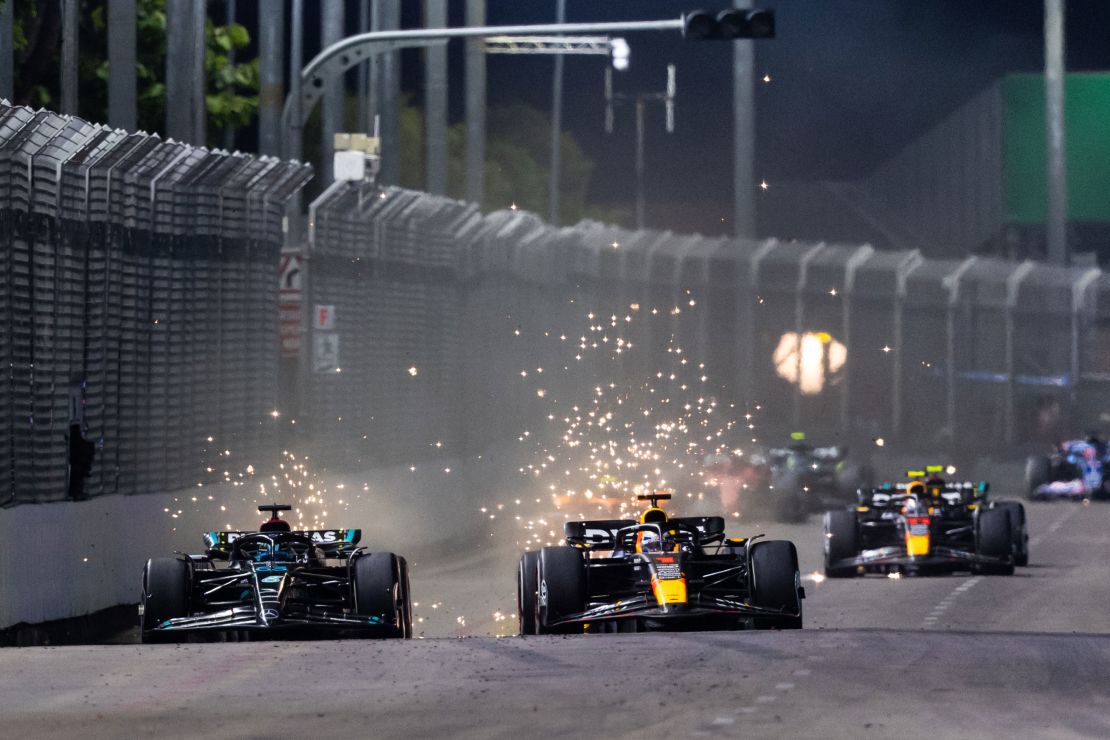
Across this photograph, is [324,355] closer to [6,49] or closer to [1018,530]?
[6,49]

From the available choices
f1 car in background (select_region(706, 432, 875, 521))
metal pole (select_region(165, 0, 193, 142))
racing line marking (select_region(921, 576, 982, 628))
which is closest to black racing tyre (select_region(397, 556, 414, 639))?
racing line marking (select_region(921, 576, 982, 628))

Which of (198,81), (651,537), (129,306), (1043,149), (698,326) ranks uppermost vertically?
(1043,149)

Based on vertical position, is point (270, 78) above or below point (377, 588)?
above

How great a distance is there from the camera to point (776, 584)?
15.0 metres

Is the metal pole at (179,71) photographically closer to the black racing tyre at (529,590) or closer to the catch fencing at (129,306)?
the catch fencing at (129,306)

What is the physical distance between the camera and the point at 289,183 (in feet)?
70.8

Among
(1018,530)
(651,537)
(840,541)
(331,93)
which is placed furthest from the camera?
(331,93)

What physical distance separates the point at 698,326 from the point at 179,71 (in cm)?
2431

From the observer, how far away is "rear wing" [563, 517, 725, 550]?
51.3 feet

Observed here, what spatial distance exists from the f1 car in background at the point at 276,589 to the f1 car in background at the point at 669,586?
3.04ft

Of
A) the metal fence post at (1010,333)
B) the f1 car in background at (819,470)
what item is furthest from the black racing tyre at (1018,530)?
the metal fence post at (1010,333)

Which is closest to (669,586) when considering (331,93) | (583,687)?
(583,687)

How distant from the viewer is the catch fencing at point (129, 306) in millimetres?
16031

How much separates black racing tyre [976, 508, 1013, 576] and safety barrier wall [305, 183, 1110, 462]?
22.5ft
